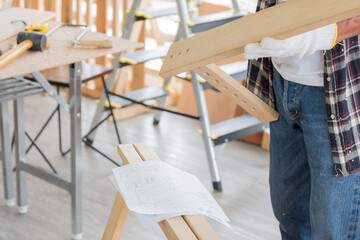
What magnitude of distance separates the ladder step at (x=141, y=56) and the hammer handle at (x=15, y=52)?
1.09 m

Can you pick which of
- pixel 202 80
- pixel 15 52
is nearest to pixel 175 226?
pixel 15 52

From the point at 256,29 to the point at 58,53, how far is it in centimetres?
138

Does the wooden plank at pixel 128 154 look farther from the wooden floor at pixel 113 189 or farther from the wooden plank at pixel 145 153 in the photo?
the wooden floor at pixel 113 189

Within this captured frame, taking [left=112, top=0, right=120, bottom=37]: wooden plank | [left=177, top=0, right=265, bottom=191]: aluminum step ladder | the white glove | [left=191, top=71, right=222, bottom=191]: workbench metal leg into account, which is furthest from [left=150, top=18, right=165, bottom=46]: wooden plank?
the white glove

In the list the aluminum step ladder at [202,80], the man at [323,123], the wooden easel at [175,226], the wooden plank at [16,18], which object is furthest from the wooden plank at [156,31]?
the wooden easel at [175,226]

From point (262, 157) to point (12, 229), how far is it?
1.74m

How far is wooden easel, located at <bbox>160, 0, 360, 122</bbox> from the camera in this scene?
920 millimetres

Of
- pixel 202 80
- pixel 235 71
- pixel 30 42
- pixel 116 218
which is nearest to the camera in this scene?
pixel 116 218

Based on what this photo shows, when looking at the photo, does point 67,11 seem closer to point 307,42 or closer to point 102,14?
point 102,14

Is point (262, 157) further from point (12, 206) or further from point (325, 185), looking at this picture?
point (325, 185)

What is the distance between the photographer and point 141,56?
3.32 m

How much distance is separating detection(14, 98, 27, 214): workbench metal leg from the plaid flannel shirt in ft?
5.01

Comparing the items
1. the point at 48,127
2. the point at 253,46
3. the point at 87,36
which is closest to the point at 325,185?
the point at 253,46

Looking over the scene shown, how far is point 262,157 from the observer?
3.72 meters
